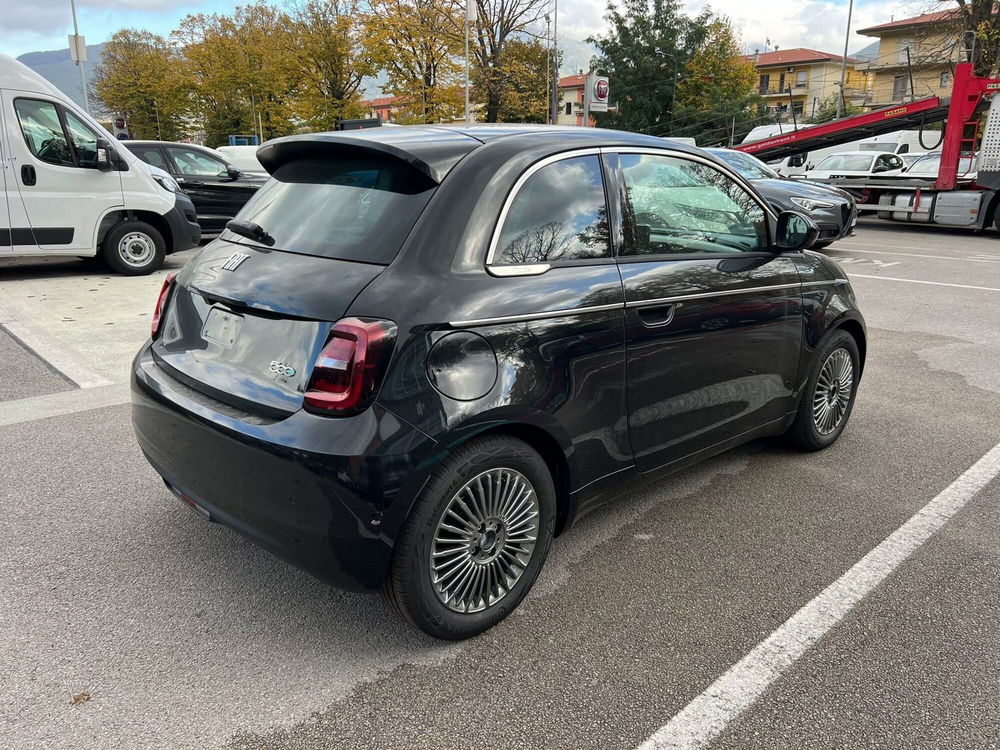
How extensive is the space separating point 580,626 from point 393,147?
1780 mm

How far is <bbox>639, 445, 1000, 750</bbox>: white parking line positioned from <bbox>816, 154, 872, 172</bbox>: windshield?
697 inches

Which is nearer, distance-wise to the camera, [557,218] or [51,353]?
[557,218]

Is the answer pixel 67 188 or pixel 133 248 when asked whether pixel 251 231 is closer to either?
pixel 67 188

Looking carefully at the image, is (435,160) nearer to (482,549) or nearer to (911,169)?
(482,549)

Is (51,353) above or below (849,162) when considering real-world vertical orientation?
below

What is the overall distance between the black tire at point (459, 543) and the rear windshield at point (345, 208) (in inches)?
27.8

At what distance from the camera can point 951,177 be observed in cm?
1611

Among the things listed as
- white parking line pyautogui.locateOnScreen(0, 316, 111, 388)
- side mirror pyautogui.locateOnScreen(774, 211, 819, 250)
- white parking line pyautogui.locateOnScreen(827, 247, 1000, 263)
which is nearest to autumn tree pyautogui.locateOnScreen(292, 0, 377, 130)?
white parking line pyautogui.locateOnScreen(827, 247, 1000, 263)

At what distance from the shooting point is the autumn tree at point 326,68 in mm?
39822

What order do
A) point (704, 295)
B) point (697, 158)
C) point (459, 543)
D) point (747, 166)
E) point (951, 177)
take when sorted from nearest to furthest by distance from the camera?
point (459, 543), point (704, 295), point (697, 158), point (747, 166), point (951, 177)

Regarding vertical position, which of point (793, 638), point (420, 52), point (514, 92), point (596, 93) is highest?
point (420, 52)

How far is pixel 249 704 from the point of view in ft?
7.65

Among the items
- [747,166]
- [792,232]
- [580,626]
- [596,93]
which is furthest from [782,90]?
[580,626]

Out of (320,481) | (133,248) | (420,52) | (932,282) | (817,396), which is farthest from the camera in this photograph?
(420,52)
